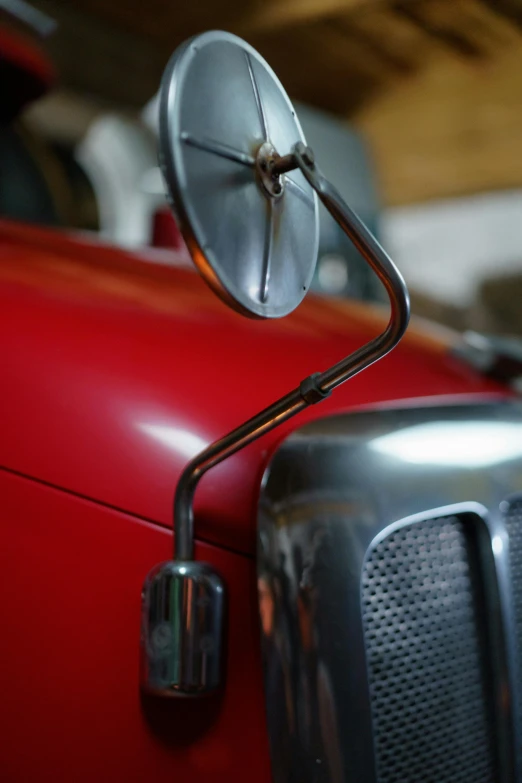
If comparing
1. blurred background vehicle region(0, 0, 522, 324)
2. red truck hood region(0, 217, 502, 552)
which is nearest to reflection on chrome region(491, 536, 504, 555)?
red truck hood region(0, 217, 502, 552)

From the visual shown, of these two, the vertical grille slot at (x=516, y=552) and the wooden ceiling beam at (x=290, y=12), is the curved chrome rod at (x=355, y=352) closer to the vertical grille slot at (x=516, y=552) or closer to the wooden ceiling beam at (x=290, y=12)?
the vertical grille slot at (x=516, y=552)

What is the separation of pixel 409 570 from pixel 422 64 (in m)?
3.32

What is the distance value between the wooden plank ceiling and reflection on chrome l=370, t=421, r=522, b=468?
1.74 metres

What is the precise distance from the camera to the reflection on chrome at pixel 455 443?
2.11 feet

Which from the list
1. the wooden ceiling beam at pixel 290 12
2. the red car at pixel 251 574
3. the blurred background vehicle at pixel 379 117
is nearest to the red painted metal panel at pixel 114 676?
the red car at pixel 251 574

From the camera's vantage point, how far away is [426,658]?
63 centimetres

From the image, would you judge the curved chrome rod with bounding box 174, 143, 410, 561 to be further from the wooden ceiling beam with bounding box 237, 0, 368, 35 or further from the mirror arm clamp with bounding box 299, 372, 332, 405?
the wooden ceiling beam with bounding box 237, 0, 368, 35

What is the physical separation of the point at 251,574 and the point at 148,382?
170 millimetres

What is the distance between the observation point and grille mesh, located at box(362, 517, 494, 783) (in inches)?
24.2

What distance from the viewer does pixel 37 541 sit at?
61 cm

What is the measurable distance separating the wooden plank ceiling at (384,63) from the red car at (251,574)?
1685 millimetres

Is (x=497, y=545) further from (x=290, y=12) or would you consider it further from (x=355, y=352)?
(x=290, y=12)

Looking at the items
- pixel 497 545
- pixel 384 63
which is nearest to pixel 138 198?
pixel 497 545

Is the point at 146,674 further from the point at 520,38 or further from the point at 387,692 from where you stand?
the point at 520,38
